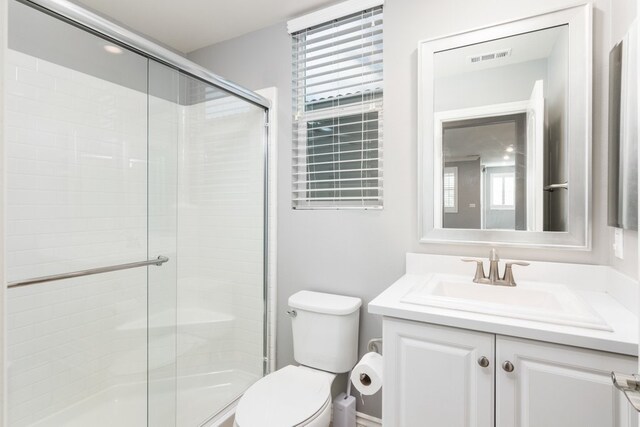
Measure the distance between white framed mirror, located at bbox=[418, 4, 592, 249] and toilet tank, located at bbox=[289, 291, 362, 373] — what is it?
1.81 ft

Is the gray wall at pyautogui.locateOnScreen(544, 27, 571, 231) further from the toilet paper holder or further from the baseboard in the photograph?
Result: the baseboard

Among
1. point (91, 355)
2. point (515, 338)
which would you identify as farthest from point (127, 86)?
point (515, 338)

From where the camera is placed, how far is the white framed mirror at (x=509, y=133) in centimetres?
132

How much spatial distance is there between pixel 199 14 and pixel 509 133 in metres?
1.87

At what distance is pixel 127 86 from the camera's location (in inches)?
75.4

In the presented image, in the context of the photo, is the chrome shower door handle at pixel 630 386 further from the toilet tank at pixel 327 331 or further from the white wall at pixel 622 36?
the toilet tank at pixel 327 331

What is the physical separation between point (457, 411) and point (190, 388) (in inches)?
57.4

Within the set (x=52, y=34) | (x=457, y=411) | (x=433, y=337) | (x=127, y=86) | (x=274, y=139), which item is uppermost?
(x=52, y=34)

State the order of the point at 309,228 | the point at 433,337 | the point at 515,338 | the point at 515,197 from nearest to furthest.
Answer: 1. the point at 515,338
2. the point at 433,337
3. the point at 515,197
4. the point at 309,228

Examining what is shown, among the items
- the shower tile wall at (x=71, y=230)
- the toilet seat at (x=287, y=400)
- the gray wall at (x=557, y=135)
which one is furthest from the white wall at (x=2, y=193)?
the gray wall at (x=557, y=135)

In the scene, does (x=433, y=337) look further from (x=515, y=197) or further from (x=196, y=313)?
(x=196, y=313)

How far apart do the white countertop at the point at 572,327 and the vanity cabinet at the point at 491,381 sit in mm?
36

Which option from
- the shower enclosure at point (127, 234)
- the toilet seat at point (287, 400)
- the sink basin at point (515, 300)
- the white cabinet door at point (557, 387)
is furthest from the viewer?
the shower enclosure at point (127, 234)

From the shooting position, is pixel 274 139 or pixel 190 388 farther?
pixel 274 139
